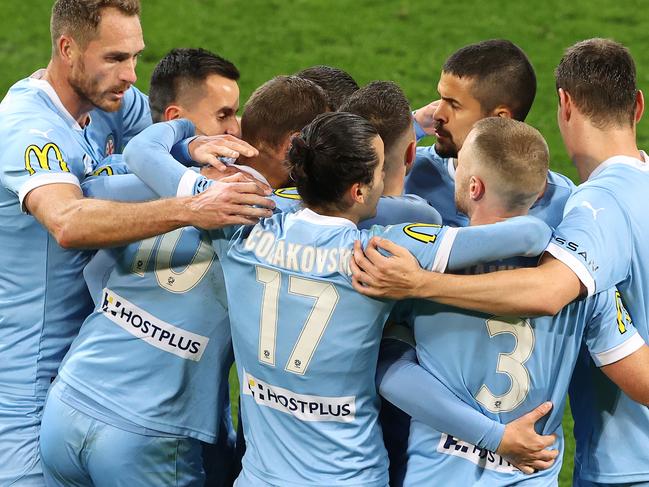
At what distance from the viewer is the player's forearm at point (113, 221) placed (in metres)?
4.05

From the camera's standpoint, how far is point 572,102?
14.7ft

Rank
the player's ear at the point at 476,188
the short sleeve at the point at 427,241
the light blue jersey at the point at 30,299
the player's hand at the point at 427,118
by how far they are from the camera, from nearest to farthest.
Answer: the short sleeve at the point at 427,241 → the player's ear at the point at 476,188 → the light blue jersey at the point at 30,299 → the player's hand at the point at 427,118

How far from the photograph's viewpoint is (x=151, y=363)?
173 inches

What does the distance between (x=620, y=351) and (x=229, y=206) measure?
4.81ft

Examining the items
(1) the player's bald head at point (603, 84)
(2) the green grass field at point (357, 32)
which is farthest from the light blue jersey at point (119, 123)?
(2) the green grass field at point (357, 32)

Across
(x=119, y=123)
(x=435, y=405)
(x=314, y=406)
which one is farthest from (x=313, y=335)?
(x=119, y=123)

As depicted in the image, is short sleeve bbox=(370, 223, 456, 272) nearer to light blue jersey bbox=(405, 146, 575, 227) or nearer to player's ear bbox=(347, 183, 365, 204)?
player's ear bbox=(347, 183, 365, 204)

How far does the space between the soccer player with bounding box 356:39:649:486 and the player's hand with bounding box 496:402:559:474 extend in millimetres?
388

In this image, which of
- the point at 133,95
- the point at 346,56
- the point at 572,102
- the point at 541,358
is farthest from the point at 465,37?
the point at 541,358

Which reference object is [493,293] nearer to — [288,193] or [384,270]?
[384,270]

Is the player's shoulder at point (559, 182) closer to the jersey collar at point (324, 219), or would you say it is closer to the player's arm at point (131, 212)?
the jersey collar at point (324, 219)

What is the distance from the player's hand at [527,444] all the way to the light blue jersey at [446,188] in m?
1.01

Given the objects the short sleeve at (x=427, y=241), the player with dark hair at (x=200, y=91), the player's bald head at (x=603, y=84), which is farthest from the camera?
the player with dark hair at (x=200, y=91)

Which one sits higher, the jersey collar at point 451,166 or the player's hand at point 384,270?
the player's hand at point 384,270
